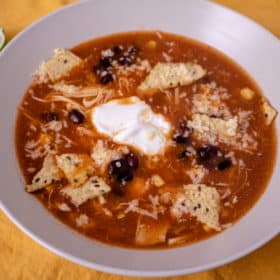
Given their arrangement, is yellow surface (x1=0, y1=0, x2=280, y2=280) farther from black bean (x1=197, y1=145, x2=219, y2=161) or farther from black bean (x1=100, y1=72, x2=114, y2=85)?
black bean (x1=100, y1=72, x2=114, y2=85)

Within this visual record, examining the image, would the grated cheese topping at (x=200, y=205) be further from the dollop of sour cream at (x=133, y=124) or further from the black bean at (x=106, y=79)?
the black bean at (x=106, y=79)

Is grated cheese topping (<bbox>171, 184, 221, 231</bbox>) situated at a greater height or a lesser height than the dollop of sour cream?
lesser

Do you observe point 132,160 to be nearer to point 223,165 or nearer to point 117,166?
point 117,166

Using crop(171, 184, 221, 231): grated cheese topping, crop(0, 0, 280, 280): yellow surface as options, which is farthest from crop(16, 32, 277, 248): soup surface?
crop(0, 0, 280, 280): yellow surface

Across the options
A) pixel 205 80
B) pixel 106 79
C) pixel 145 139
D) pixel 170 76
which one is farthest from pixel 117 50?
pixel 145 139

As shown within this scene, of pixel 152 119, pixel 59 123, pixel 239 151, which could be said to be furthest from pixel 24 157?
pixel 239 151

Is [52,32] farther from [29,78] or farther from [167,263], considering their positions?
[167,263]

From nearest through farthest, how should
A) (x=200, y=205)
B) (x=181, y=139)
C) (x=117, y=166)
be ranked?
(x=200, y=205) → (x=117, y=166) → (x=181, y=139)
